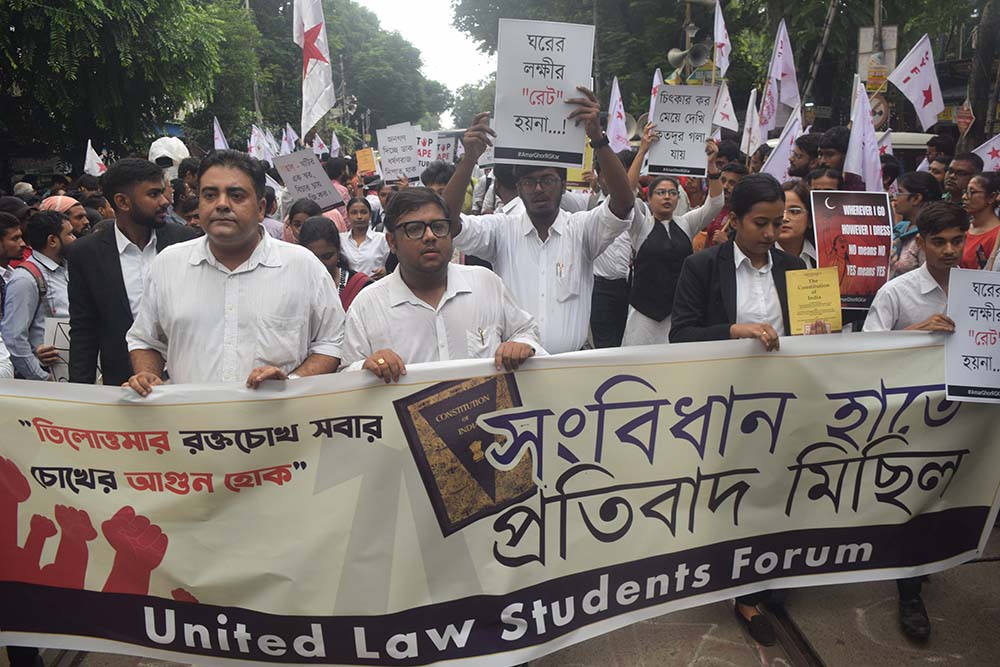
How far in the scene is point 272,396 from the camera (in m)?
2.68

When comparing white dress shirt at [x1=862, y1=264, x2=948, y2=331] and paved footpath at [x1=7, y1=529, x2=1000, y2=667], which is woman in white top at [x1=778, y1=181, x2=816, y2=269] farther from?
paved footpath at [x1=7, y1=529, x2=1000, y2=667]

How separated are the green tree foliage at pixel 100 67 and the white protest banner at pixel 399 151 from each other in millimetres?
9824

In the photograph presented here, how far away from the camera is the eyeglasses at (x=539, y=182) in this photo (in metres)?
3.86

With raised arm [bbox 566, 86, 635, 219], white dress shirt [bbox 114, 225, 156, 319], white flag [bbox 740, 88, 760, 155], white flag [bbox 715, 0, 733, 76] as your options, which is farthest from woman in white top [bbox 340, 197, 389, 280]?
white flag [bbox 715, 0, 733, 76]

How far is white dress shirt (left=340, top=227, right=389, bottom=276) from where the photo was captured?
6445 mm

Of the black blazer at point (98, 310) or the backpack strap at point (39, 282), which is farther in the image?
the backpack strap at point (39, 282)

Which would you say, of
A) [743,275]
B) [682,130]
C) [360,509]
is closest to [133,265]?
[360,509]

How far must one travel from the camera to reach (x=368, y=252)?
6.54 meters

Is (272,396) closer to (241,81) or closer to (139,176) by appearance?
(139,176)

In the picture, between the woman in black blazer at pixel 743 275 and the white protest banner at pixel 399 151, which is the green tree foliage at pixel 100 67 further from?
the woman in black blazer at pixel 743 275

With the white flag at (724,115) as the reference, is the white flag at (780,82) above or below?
above

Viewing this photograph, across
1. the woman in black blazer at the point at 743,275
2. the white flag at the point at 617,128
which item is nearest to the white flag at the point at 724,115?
the white flag at the point at 617,128

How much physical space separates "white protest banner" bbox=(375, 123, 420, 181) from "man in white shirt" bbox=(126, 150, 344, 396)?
669 cm

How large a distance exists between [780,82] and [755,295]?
7.12 metres
